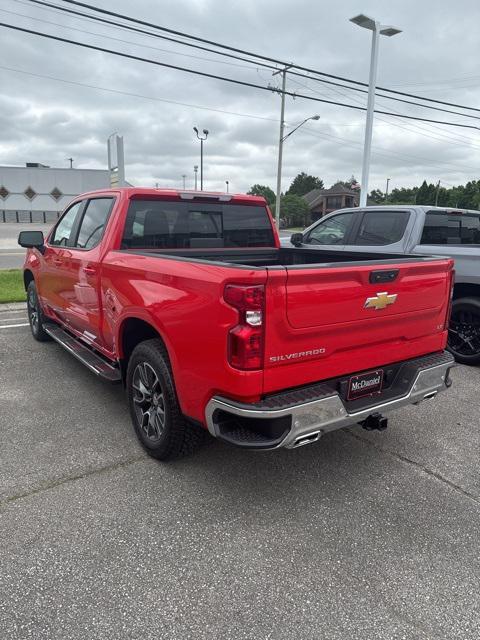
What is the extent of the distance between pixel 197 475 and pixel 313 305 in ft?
4.85

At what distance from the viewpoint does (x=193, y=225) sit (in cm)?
429

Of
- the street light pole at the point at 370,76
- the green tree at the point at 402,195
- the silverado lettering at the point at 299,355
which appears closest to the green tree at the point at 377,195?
the green tree at the point at 402,195

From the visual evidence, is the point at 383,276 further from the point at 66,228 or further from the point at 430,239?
the point at 430,239

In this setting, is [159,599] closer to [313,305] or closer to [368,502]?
[368,502]

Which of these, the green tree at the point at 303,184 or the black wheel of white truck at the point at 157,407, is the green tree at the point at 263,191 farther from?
the black wheel of white truck at the point at 157,407

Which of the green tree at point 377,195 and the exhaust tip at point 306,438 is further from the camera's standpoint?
the green tree at point 377,195

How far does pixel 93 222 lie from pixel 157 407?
207cm

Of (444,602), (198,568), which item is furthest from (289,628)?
(444,602)

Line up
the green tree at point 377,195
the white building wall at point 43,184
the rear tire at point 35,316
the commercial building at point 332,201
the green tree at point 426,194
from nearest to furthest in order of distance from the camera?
the rear tire at point 35,316 < the white building wall at point 43,184 < the commercial building at point 332,201 < the green tree at point 426,194 < the green tree at point 377,195

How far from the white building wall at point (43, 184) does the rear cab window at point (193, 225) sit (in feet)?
147

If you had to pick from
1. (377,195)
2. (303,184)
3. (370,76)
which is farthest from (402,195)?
(370,76)

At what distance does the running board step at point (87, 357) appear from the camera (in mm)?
3833

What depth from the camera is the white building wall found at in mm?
45938

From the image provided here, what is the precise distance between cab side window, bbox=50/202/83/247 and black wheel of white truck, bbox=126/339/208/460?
216 cm
